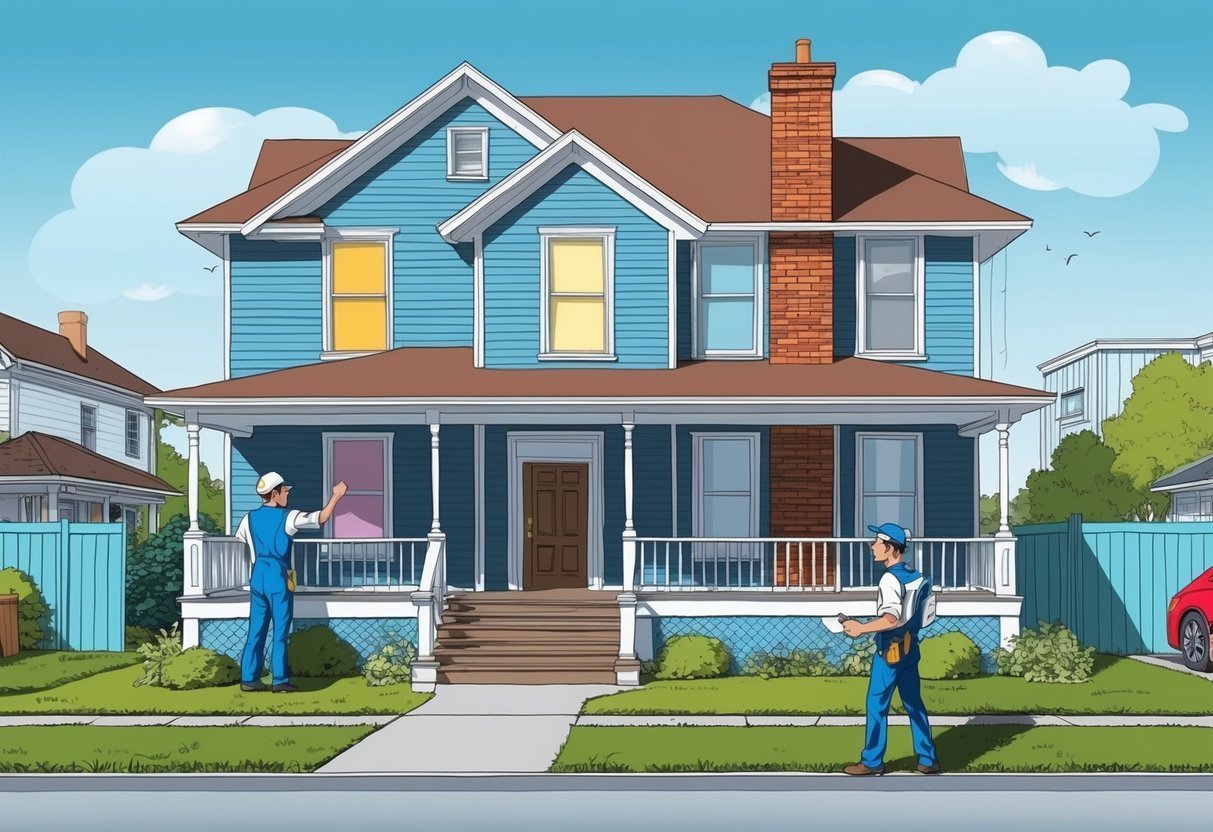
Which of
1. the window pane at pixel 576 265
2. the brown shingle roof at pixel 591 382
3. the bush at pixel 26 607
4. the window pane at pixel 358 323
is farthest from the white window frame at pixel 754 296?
the bush at pixel 26 607

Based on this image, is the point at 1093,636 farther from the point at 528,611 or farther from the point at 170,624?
the point at 170,624

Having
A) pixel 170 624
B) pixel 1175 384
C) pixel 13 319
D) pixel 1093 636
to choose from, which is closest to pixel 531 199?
pixel 170 624

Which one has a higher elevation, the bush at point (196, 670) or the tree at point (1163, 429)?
the tree at point (1163, 429)

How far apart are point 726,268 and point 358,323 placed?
6167 millimetres

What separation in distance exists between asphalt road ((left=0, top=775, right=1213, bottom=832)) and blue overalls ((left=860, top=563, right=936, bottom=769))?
0.31 metres

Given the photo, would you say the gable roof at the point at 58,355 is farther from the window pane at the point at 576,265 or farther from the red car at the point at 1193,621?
the red car at the point at 1193,621

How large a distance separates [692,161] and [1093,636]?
10494 mm

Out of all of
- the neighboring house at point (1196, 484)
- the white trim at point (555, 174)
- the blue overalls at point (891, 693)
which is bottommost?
the blue overalls at point (891, 693)

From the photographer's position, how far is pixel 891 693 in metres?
11.2

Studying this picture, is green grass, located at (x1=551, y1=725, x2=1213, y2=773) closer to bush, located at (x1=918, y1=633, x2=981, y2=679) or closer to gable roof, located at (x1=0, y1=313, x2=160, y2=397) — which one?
bush, located at (x1=918, y1=633, x2=981, y2=679)

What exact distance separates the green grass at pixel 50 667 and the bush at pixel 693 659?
8.15 m

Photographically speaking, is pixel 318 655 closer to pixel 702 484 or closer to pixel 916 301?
pixel 702 484

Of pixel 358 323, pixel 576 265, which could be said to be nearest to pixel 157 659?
pixel 358 323

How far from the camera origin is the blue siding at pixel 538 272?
2145 centimetres
